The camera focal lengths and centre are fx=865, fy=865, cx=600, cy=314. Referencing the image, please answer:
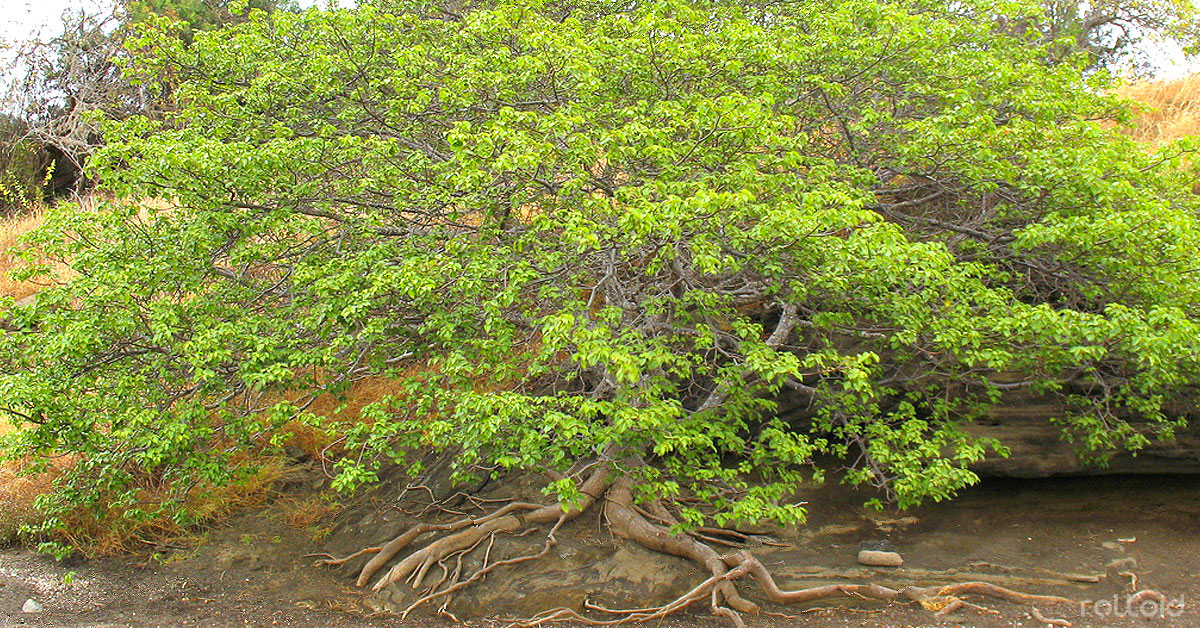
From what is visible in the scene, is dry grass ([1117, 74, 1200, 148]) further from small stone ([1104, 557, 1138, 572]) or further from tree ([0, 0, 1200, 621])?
small stone ([1104, 557, 1138, 572])

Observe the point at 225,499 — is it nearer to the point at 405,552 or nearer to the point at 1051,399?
the point at 405,552

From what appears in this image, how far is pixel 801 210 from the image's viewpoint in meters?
5.29

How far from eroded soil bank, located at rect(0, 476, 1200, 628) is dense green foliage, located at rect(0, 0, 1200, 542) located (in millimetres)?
987

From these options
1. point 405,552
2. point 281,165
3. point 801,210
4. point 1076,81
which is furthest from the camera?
point 405,552

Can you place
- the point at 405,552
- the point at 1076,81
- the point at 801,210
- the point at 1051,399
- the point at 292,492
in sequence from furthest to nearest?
the point at 292,492, the point at 1051,399, the point at 405,552, the point at 1076,81, the point at 801,210

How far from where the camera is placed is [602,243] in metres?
5.70

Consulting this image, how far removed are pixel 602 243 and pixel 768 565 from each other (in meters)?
3.32

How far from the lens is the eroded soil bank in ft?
21.9

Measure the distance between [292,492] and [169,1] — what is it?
11720 mm

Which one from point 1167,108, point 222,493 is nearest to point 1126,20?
point 1167,108

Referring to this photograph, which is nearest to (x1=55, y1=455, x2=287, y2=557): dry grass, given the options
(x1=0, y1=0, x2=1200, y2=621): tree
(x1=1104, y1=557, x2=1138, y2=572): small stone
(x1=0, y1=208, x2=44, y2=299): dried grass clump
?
(x1=0, y1=0, x2=1200, y2=621): tree

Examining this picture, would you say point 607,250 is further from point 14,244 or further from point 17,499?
point 14,244

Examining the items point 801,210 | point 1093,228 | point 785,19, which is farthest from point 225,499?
point 1093,228

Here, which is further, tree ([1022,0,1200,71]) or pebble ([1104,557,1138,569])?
tree ([1022,0,1200,71])
